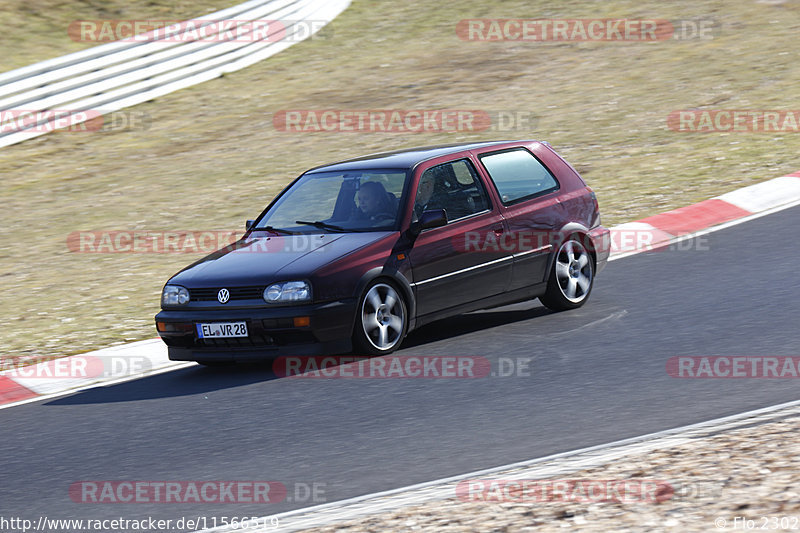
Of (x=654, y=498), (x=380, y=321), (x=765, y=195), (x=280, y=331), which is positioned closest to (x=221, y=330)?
(x=280, y=331)

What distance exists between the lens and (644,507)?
463cm

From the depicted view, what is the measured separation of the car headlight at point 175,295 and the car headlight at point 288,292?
0.71 meters

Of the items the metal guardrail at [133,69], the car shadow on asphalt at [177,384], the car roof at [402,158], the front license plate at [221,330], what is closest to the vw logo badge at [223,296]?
the front license plate at [221,330]

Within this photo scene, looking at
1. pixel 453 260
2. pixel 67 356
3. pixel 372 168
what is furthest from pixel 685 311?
pixel 67 356

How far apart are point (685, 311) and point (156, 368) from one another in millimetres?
4091

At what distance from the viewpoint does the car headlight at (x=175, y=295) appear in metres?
8.58

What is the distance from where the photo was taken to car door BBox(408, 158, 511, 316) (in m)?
8.75

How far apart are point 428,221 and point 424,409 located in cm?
202

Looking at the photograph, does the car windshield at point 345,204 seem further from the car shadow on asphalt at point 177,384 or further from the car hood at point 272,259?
the car shadow on asphalt at point 177,384

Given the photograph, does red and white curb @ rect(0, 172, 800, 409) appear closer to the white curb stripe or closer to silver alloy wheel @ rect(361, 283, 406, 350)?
the white curb stripe

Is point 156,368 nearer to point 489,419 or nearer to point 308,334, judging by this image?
point 308,334

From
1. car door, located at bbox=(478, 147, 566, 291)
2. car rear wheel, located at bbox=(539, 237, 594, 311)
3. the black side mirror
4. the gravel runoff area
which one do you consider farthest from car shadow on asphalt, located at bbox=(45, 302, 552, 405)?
the gravel runoff area

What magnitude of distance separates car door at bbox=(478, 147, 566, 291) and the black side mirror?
0.70 m

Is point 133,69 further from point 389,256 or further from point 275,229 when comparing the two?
point 389,256
